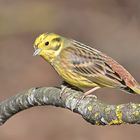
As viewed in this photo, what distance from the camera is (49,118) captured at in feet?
39.5

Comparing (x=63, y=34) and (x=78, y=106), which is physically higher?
(x=63, y=34)

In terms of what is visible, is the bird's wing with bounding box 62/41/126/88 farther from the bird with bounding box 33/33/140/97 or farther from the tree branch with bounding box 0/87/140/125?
the tree branch with bounding box 0/87/140/125

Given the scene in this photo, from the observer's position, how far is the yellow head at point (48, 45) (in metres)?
6.28

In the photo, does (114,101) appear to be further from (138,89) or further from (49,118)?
(138,89)

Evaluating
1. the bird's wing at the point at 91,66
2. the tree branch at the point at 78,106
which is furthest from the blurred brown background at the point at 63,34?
the tree branch at the point at 78,106

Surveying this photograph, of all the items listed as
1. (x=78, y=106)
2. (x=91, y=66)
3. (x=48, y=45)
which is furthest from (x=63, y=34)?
(x=78, y=106)

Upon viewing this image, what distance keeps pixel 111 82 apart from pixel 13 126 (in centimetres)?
588

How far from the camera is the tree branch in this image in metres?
4.29

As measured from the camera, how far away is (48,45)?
6375 mm

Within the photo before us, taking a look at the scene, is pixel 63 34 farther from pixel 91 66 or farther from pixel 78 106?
pixel 78 106

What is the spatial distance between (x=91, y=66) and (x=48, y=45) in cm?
46

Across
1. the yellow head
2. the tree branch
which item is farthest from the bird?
the tree branch

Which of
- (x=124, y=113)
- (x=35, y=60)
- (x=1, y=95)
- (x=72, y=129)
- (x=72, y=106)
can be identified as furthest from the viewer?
(x=35, y=60)

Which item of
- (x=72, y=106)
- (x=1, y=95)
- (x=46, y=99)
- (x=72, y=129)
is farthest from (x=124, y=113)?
(x=1, y=95)
